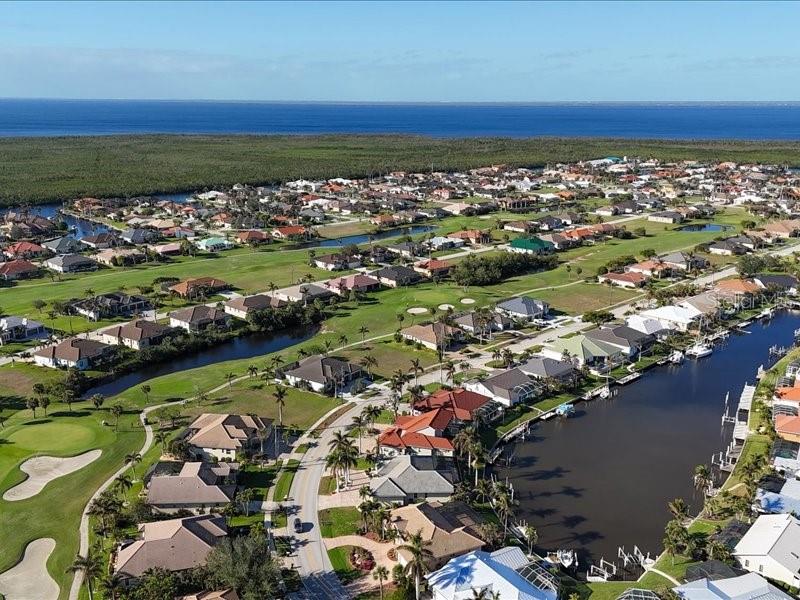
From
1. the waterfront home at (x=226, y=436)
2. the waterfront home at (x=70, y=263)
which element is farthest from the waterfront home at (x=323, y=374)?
the waterfront home at (x=70, y=263)

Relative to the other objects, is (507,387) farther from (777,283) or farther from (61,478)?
(777,283)

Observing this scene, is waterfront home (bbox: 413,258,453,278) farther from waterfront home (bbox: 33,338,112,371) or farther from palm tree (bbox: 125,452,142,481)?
palm tree (bbox: 125,452,142,481)

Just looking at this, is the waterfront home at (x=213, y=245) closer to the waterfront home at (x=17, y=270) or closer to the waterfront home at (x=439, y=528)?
the waterfront home at (x=17, y=270)

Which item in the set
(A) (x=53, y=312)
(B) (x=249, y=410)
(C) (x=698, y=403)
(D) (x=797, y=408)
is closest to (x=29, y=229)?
(A) (x=53, y=312)

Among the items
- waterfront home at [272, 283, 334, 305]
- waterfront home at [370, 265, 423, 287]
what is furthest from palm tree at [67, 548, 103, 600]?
waterfront home at [370, 265, 423, 287]

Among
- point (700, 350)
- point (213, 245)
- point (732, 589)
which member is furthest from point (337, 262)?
point (732, 589)

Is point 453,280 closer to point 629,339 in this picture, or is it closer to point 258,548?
point 629,339

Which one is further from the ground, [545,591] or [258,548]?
[258,548]
